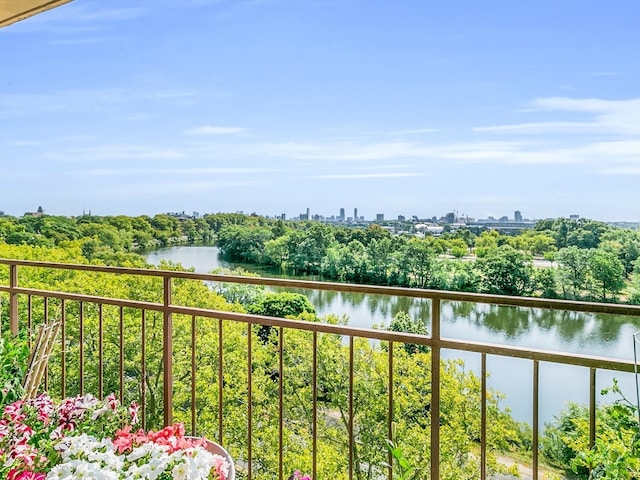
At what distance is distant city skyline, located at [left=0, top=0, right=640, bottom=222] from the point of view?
1841 centimetres

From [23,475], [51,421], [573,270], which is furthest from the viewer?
[573,270]

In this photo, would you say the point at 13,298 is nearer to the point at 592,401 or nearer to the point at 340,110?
the point at 592,401

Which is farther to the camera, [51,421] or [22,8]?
[22,8]

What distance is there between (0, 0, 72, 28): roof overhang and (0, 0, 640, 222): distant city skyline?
15.4 metres

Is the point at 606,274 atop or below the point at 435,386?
below

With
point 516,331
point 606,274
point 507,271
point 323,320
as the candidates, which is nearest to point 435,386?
point 606,274

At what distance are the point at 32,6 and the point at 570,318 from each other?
16.5 m

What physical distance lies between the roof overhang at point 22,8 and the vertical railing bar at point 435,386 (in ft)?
6.15

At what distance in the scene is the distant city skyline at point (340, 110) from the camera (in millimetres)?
18406

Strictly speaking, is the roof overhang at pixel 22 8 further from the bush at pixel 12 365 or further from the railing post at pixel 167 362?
the bush at pixel 12 365

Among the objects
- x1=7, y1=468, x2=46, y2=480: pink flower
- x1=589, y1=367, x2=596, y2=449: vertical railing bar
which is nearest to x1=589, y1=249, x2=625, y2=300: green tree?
x1=589, y1=367, x2=596, y2=449: vertical railing bar

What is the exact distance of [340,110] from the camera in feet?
69.3

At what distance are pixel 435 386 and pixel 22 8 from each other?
7.33 feet

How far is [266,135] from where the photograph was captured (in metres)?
21.7
